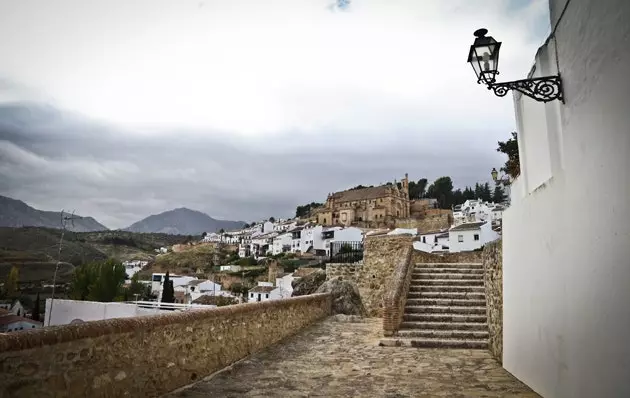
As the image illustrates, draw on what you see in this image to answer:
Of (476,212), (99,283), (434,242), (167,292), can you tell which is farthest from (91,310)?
(476,212)

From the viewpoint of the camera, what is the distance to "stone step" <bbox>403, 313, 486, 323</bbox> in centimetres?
893

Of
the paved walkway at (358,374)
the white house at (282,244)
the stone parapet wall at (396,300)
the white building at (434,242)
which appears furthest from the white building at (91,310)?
the white house at (282,244)

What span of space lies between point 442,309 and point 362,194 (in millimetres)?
88069

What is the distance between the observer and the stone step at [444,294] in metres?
9.98

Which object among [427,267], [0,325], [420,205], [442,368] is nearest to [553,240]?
[442,368]

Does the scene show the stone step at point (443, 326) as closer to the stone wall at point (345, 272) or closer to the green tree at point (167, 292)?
the stone wall at point (345, 272)

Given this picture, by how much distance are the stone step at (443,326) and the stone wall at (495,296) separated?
0.71m

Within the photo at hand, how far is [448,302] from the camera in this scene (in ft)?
32.3

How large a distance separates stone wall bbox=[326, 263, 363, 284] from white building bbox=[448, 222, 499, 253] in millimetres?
33755

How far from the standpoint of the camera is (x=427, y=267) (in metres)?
12.3

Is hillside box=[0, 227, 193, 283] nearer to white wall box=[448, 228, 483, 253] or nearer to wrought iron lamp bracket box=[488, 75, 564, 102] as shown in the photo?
white wall box=[448, 228, 483, 253]

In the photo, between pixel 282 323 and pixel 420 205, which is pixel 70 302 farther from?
pixel 420 205

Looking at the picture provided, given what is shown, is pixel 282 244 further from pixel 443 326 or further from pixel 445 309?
pixel 443 326

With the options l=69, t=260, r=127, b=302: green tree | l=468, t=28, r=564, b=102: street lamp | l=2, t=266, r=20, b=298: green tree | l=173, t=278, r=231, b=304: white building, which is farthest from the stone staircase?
l=2, t=266, r=20, b=298: green tree
